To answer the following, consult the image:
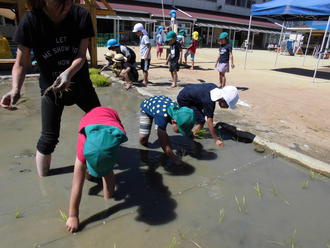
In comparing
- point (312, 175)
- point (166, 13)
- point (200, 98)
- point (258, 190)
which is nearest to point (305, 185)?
point (312, 175)

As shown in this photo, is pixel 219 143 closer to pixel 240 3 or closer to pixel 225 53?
pixel 225 53

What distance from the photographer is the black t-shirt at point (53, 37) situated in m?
2.29

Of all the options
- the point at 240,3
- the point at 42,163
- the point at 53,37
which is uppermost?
the point at 240,3

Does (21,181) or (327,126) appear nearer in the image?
(21,181)

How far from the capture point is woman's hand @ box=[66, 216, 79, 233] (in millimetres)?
2176

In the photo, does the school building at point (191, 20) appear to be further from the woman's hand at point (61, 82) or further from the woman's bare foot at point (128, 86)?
the woman's hand at point (61, 82)

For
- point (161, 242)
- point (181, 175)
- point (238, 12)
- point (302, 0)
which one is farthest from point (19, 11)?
point (238, 12)

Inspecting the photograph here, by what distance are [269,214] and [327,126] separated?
11.2 feet

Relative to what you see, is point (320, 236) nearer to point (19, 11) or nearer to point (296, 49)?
point (19, 11)

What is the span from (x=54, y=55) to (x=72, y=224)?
58.2 inches

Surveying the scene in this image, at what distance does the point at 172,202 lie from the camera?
2.65 m

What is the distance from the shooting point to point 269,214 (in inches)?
101

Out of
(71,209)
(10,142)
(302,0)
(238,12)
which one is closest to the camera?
(71,209)

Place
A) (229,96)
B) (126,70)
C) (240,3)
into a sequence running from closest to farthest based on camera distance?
(229,96) → (126,70) → (240,3)
